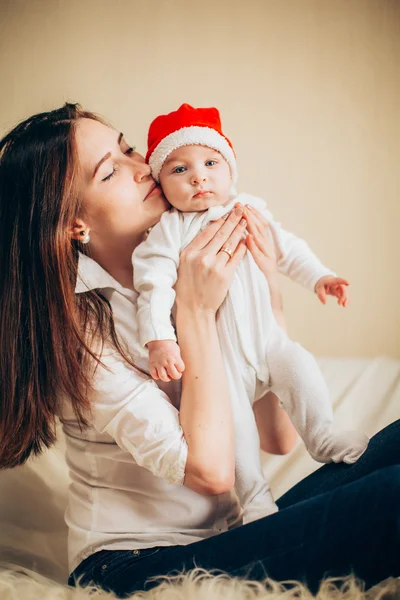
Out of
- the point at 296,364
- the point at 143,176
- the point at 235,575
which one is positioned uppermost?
the point at 143,176

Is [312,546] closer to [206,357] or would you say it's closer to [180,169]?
[206,357]

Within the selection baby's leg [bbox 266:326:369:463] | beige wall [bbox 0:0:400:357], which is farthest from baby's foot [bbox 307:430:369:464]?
beige wall [bbox 0:0:400:357]

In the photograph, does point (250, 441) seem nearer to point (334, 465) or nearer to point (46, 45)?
point (334, 465)

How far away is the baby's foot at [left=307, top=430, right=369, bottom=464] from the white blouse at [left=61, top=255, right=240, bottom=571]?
0.81 feet

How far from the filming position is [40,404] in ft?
3.97

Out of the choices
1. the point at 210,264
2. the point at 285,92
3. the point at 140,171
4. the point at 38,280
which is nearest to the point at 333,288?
the point at 210,264

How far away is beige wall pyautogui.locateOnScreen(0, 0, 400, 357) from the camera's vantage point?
7.30 ft

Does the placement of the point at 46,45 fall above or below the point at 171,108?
above

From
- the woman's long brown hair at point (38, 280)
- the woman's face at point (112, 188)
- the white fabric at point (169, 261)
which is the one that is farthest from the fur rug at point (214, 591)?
the woman's face at point (112, 188)

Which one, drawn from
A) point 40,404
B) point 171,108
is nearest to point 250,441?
point 40,404

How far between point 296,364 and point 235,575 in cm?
47

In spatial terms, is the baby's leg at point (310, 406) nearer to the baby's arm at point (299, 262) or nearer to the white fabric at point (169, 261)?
the white fabric at point (169, 261)

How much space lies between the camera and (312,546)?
2.91 feet

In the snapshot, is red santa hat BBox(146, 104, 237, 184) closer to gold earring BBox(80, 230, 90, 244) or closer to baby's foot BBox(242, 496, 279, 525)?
gold earring BBox(80, 230, 90, 244)
